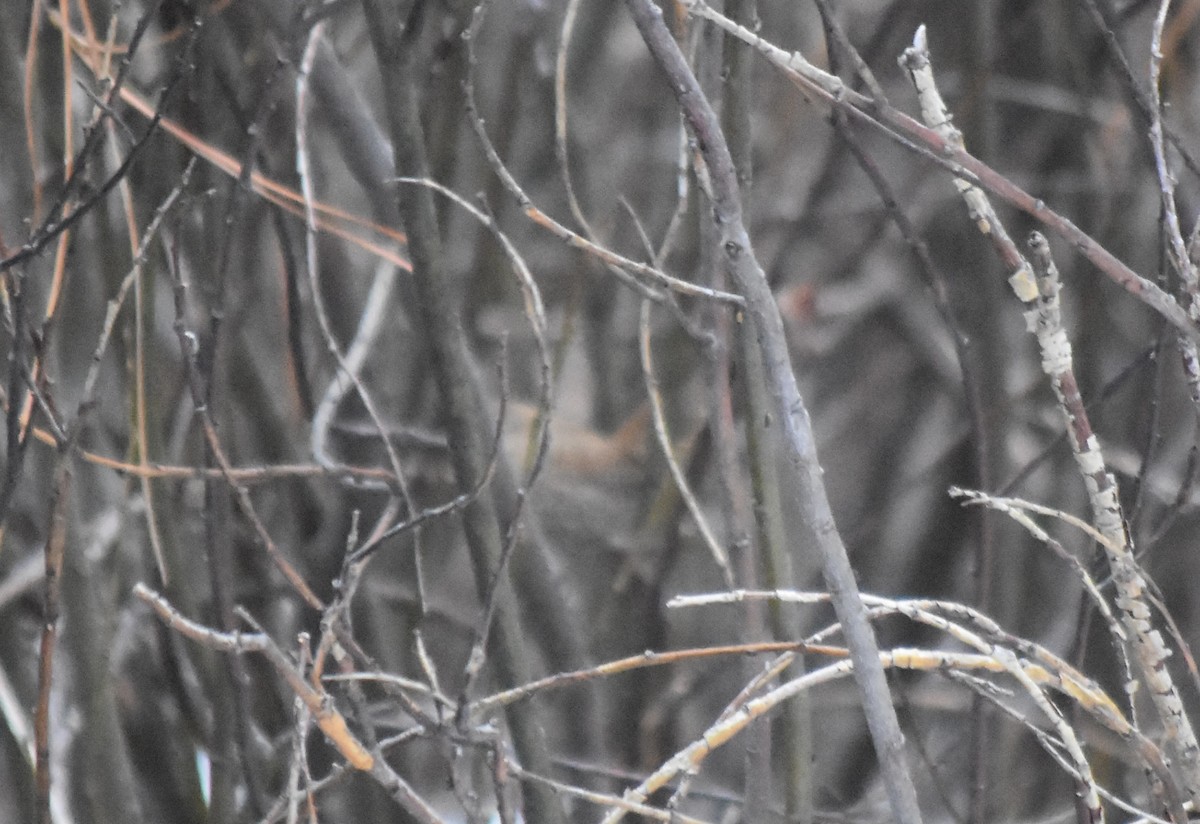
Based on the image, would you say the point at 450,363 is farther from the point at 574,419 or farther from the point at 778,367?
the point at 574,419

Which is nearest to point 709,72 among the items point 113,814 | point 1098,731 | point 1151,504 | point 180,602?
point 180,602

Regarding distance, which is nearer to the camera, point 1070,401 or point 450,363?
point 1070,401

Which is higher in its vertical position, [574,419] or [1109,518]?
[574,419]

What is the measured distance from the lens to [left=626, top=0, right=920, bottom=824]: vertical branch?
649 millimetres

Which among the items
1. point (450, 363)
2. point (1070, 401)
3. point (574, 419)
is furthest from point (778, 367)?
point (574, 419)

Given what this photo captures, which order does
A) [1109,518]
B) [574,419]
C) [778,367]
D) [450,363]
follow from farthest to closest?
[574,419], [450,363], [1109,518], [778,367]

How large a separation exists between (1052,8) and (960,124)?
0.80 feet

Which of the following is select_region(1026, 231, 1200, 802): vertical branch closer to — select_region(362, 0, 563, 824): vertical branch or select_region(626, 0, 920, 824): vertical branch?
select_region(626, 0, 920, 824): vertical branch

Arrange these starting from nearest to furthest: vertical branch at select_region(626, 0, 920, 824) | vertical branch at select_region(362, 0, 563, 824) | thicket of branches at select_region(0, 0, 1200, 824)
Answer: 1. vertical branch at select_region(626, 0, 920, 824)
2. thicket of branches at select_region(0, 0, 1200, 824)
3. vertical branch at select_region(362, 0, 563, 824)

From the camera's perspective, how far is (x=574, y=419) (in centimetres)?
308

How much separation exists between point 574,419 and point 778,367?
95.4 inches

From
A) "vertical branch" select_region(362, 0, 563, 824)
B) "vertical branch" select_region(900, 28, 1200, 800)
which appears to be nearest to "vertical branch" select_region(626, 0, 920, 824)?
"vertical branch" select_region(900, 28, 1200, 800)

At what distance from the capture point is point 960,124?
6.92 feet

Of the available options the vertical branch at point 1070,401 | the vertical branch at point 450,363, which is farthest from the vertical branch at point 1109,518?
the vertical branch at point 450,363
